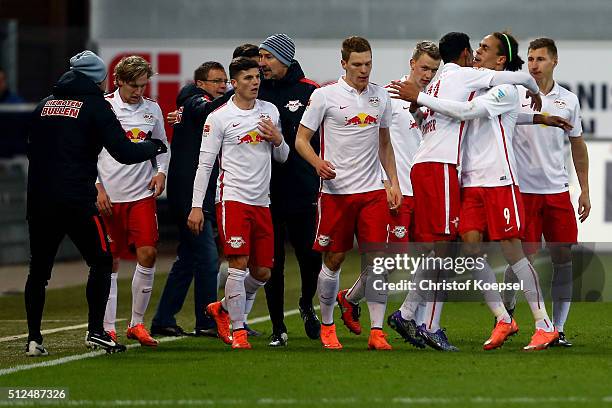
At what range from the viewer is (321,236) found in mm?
11430

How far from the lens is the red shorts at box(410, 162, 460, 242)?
11.0 meters

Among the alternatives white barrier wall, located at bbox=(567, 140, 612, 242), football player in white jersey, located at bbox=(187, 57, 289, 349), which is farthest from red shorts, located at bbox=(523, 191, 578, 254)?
white barrier wall, located at bbox=(567, 140, 612, 242)

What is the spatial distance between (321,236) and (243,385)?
2.30m

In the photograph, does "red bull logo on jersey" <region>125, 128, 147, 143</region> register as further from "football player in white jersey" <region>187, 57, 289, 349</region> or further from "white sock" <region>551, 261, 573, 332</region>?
"white sock" <region>551, 261, 573, 332</region>

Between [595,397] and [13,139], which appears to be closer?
[595,397]

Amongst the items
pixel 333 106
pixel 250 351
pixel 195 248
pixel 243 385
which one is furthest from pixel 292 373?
pixel 195 248

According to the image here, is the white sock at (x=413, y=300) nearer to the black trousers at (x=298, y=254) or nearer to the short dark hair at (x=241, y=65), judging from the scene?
the black trousers at (x=298, y=254)

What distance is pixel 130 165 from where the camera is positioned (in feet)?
39.5

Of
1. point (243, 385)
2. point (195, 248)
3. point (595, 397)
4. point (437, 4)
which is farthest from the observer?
point (437, 4)

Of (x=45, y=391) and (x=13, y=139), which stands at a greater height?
(x=13, y=139)

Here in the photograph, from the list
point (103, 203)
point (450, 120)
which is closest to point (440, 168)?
point (450, 120)

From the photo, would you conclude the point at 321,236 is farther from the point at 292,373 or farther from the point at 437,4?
the point at 437,4

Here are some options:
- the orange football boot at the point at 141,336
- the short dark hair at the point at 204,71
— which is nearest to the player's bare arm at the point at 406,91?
the short dark hair at the point at 204,71

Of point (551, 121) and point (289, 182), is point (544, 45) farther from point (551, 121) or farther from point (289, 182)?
point (289, 182)
